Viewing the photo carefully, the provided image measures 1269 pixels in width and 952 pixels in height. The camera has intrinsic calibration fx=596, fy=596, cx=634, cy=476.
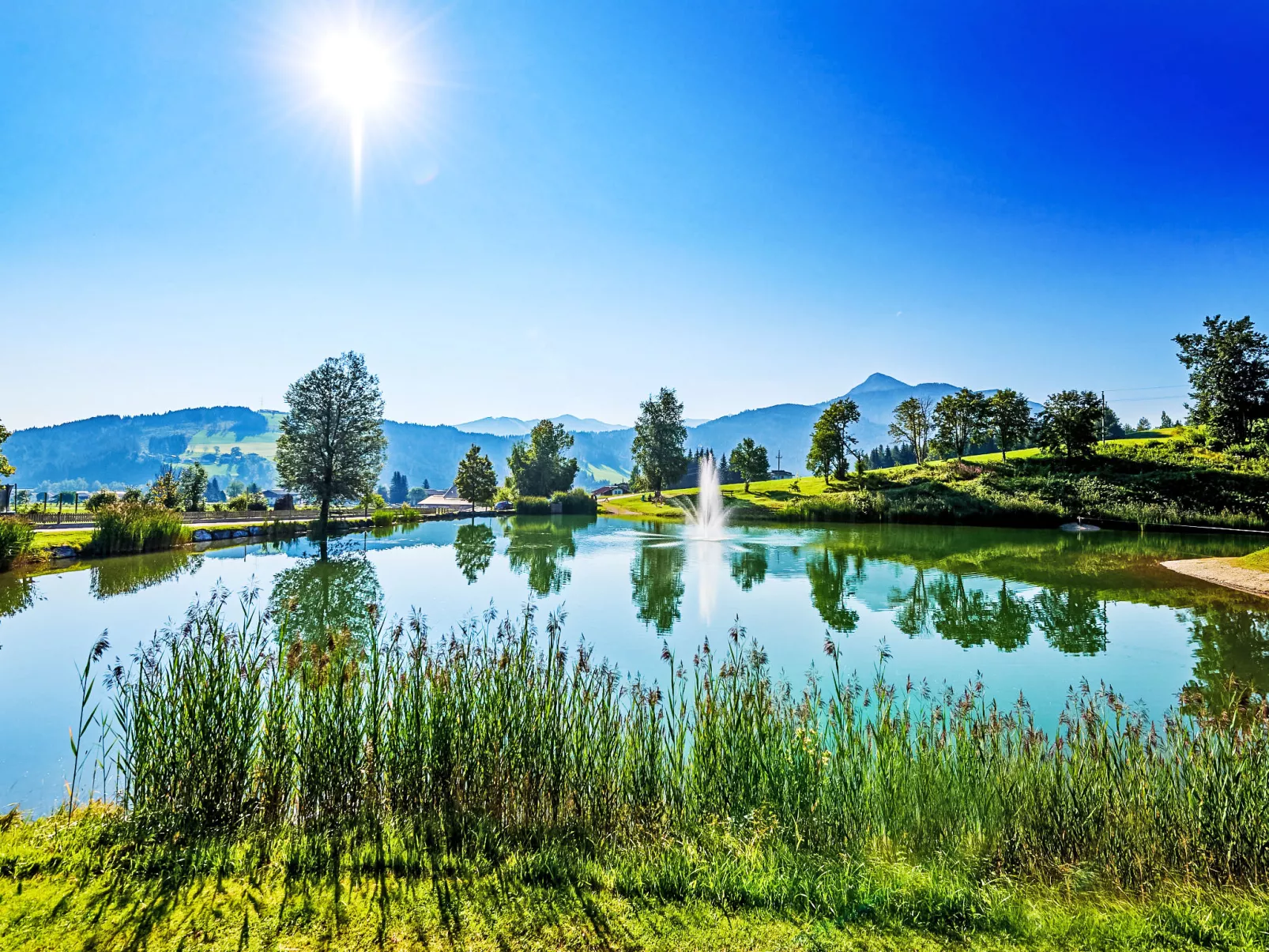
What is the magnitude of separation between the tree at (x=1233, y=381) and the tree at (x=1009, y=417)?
498 inches

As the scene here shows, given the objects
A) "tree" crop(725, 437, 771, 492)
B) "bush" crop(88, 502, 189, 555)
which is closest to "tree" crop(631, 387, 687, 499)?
"tree" crop(725, 437, 771, 492)

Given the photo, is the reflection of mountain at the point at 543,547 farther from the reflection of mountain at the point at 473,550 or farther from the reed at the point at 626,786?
the reed at the point at 626,786

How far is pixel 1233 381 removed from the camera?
4756 centimetres

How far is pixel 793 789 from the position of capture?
5.19 m

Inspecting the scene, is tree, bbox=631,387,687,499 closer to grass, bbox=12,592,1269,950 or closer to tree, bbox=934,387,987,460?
tree, bbox=934,387,987,460

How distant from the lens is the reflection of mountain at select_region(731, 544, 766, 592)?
20031 millimetres

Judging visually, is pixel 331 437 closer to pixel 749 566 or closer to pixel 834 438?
pixel 749 566

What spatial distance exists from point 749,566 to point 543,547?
12377mm

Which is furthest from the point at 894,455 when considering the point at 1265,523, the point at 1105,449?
the point at 1265,523

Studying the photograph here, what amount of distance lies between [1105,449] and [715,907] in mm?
62068

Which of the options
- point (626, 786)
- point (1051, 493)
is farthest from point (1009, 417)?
point (626, 786)

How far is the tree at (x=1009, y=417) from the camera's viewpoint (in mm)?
55594

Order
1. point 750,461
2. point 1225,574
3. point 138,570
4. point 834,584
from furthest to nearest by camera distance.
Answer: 1. point 750,461
2. point 138,570
3. point 834,584
4. point 1225,574

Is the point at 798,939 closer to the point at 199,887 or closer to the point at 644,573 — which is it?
the point at 199,887
